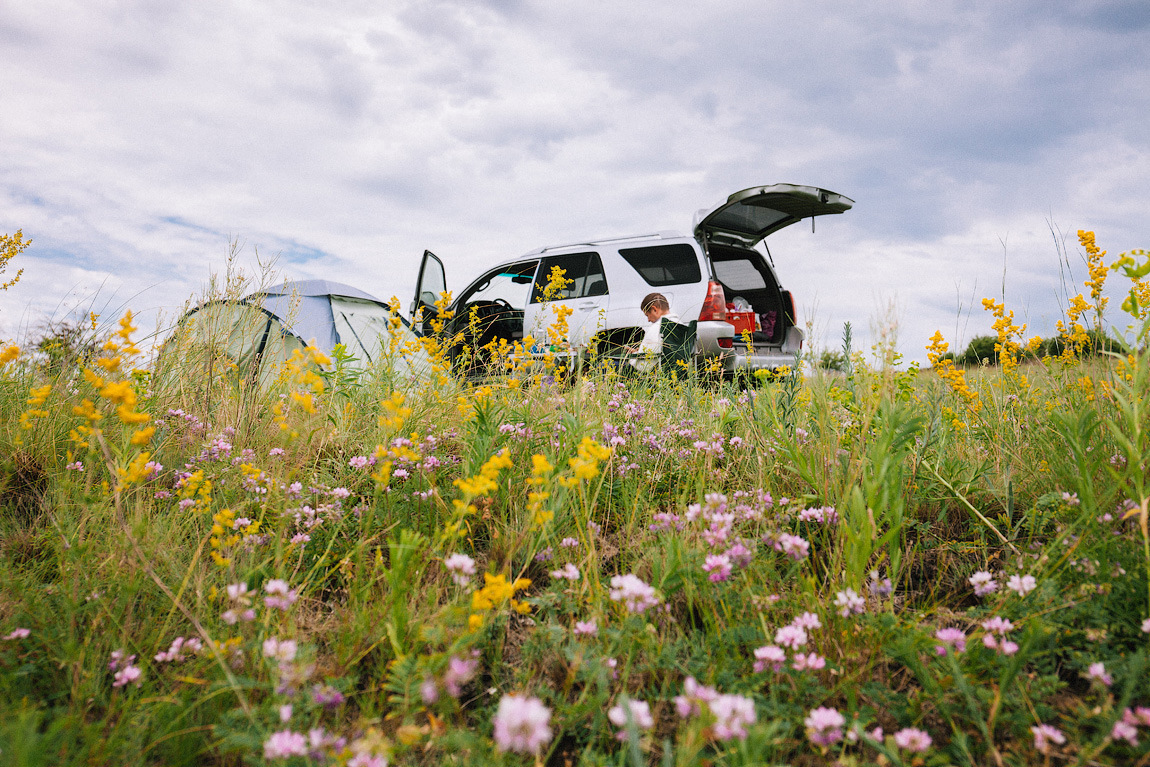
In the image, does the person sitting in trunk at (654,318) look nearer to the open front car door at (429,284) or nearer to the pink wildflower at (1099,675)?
the open front car door at (429,284)

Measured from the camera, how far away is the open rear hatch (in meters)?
5.39

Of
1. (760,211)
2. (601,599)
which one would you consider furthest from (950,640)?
(760,211)

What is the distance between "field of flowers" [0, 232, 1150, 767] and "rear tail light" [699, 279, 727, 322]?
323 centimetres

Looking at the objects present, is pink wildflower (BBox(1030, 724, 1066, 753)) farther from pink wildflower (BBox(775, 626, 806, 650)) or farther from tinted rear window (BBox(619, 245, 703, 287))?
tinted rear window (BBox(619, 245, 703, 287))

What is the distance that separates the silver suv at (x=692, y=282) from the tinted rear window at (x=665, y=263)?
0.04 ft

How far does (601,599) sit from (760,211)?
5774 millimetres

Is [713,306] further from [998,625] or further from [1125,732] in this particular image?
[1125,732]

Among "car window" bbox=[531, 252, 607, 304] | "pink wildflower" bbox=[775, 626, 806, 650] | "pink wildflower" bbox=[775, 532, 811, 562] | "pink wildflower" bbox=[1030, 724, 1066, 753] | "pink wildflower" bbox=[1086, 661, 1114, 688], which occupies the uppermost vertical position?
"car window" bbox=[531, 252, 607, 304]

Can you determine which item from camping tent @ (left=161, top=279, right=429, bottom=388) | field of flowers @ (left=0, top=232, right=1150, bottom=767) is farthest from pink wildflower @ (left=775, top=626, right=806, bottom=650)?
camping tent @ (left=161, top=279, right=429, bottom=388)

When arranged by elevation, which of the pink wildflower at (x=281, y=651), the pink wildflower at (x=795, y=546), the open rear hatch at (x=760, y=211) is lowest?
the pink wildflower at (x=281, y=651)

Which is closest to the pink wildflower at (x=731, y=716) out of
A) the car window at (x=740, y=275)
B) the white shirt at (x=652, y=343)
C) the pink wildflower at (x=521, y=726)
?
the pink wildflower at (x=521, y=726)

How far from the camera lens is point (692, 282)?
5992mm

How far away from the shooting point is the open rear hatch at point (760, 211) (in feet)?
17.7

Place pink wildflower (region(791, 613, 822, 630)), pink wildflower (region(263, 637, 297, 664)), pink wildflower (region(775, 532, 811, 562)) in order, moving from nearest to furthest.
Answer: pink wildflower (region(263, 637, 297, 664)), pink wildflower (region(791, 613, 822, 630)), pink wildflower (region(775, 532, 811, 562))
